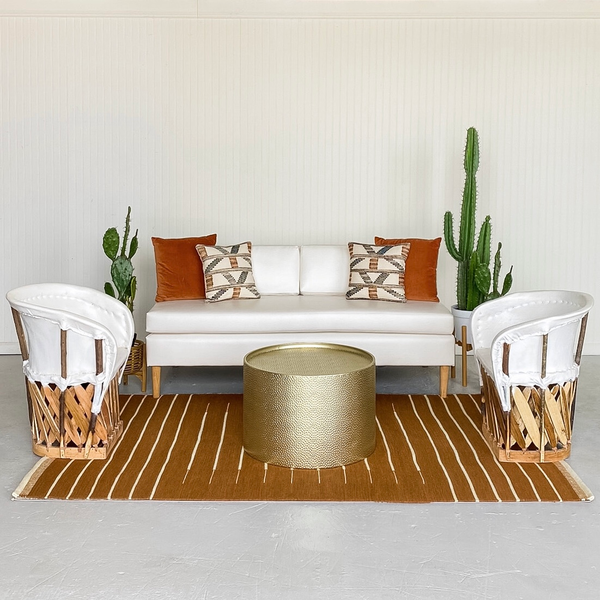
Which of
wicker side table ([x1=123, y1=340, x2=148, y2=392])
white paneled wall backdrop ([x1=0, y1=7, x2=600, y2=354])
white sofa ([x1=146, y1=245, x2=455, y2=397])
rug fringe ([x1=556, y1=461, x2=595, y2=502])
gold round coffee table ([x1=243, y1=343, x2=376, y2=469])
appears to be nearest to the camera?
rug fringe ([x1=556, y1=461, x2=595, y2=502])

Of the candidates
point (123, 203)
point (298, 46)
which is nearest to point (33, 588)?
point (123, 203)

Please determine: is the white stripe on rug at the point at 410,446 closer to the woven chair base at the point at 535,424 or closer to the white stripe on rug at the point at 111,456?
the woven chair base at the point at 535,424

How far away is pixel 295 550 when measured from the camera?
2.61 m

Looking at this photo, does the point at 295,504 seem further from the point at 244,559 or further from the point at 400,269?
the point at 400,269

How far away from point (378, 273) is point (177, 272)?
132cm

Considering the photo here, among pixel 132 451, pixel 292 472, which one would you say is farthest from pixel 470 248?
pixel 132 451

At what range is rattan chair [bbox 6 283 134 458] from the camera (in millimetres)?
3354

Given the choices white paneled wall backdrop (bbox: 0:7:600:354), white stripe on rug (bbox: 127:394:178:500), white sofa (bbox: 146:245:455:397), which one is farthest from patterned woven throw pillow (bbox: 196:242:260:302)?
white paneled wall backdrop (bbox: 0:7:600:354)

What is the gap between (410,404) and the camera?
4.43 metres

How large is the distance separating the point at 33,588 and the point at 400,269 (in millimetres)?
3220

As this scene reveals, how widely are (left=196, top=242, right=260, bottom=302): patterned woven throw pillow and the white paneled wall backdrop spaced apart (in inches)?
35.5

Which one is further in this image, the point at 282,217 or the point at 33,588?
the point at 282,217

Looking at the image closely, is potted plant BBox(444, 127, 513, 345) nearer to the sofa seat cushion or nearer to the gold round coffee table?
Result: the sofa seat cushion

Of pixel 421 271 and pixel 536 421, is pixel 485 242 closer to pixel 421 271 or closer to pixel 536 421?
pixel 421 271
